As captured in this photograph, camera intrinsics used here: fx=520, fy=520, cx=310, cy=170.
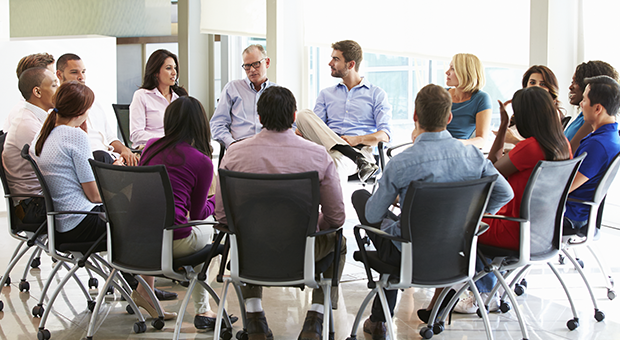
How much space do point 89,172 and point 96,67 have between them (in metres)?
5.35

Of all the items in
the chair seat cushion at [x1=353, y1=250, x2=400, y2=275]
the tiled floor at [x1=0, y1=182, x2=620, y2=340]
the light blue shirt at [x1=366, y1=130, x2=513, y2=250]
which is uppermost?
the light blue shirt at [x1=366, y1=130, x2=513, y2=250]

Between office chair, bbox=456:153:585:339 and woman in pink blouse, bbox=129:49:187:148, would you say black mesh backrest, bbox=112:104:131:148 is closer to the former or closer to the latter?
woman in pink blouse, bbox=129:49:187:148

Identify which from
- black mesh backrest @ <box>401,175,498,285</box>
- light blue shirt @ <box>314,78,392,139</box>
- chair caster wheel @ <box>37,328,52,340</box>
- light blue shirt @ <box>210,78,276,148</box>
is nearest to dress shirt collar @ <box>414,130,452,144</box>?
black mesh backrest @ <box>401,175,498,285</box>

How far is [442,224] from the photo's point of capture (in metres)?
2.08

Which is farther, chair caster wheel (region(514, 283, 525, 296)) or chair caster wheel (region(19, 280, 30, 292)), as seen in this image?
chair caster wheel (region(19, 280, 30, 292))

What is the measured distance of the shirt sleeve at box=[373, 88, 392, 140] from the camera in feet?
14.5

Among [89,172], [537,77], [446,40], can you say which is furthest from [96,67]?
[537,77]

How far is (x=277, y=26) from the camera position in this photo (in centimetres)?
638

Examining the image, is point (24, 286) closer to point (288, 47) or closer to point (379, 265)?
point (379, 265)

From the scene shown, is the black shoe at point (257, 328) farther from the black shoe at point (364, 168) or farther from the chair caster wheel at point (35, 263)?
the chair caster wheel at point (35, 263)

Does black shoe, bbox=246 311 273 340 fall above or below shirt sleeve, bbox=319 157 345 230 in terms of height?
below

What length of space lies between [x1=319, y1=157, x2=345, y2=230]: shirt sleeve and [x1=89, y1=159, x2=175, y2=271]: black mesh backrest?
68cm

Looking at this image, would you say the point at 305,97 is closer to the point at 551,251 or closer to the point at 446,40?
the point at 446,40

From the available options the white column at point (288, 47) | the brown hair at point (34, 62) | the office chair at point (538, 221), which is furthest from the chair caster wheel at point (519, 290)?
the brown hair at point (34, 62)
